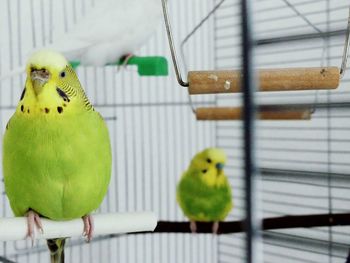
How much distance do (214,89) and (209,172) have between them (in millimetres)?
746

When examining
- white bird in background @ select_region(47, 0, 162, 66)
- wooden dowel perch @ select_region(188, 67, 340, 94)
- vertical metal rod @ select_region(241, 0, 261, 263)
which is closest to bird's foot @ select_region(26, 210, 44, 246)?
wooden dowel perch @ select_region(188, 67, 340, 94)

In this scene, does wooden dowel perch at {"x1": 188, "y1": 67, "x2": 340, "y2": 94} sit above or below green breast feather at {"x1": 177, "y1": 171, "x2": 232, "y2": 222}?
above

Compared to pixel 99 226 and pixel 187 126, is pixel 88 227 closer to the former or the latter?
pixel 99 226

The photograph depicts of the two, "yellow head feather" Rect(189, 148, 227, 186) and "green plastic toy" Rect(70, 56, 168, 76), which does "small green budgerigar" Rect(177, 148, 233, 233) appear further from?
"green plastic toy" Rect(70, 56, 168, 76)

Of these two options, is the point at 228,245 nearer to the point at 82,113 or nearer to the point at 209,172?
the point at 209,172

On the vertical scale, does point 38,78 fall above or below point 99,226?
above

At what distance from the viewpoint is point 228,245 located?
1.61 metres

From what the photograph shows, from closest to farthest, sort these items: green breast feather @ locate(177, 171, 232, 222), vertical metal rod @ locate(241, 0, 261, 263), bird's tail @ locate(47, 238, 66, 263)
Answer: vertical metal rod @ locate(241, 0, 261, 263) → bird's tail @ locate(47, 238, 66, 263) → green breast feather @ locate(177, 171, 232, 222)

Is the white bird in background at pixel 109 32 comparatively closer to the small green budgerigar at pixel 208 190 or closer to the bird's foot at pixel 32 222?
the small green budgerigar at pixel 208 190

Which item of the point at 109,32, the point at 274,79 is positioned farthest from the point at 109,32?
the point at 274,79

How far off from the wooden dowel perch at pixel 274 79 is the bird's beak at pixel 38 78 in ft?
0.66

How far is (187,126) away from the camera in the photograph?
61.7 inches

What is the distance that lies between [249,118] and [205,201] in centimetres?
96

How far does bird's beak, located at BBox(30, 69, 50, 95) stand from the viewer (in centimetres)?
61
